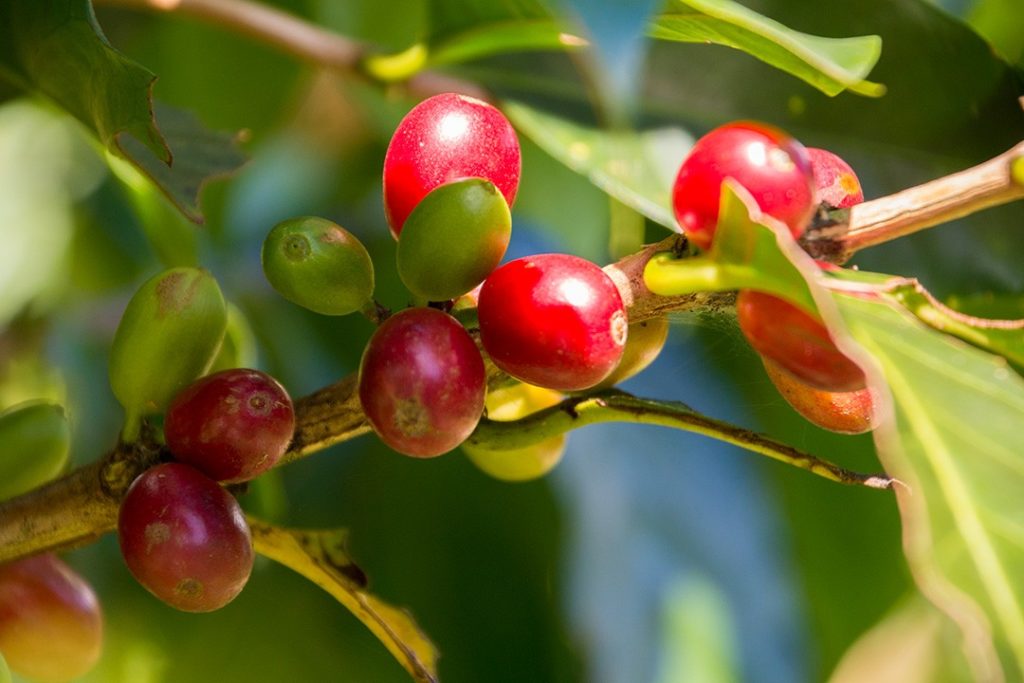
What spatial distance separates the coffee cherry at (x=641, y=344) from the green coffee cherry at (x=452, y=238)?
0.09 metres

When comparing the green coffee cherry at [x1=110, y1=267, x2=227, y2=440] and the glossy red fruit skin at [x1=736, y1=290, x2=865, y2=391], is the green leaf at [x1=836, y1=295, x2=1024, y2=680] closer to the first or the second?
the glossy red fruit skin at [x1=736, y1=290, x2=865, y2=391]

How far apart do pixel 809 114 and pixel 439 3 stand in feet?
1.24

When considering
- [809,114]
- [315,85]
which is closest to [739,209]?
[809,114]

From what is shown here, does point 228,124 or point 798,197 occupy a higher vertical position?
point 798,197

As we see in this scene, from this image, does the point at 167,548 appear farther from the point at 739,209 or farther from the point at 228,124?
the point at 228,124

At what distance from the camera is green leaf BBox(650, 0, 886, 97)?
0.56 metres

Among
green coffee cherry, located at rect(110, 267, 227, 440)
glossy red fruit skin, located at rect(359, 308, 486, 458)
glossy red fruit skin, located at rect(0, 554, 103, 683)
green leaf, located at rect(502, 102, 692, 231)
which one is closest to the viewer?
glossy red fruit skin, located at rect(359, 308, 486, 458)

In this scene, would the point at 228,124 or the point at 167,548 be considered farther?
the point at 228,124

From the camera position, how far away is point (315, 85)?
166 centimetres

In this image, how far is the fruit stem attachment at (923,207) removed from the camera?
0.47 m

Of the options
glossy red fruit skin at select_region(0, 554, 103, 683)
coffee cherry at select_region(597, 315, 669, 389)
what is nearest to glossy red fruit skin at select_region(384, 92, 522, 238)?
coffee cherry at select_region(597, 315, 669, 389)

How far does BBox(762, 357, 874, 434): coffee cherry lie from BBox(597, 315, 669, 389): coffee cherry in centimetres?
7

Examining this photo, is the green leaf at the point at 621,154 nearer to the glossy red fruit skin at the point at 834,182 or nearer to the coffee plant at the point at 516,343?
the coffee plant at the point at 516,343

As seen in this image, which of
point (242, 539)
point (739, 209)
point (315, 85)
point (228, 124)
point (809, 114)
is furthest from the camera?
point (315, 85)
